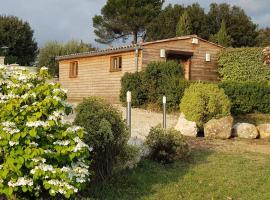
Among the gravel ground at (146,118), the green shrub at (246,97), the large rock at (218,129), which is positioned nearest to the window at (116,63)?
the gravel ground at (146,118)

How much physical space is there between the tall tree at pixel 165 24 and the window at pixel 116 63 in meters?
19.9

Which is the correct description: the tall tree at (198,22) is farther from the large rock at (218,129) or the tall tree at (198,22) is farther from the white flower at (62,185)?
the white flower at (62,185)

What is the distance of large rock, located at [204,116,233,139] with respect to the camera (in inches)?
489

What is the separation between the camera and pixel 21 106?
5.33 meters

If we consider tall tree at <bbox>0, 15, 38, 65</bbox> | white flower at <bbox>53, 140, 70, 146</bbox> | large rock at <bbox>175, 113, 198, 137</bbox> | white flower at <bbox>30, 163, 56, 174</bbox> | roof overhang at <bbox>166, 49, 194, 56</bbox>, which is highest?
tall tree at <bbox>0, 15, 38, 65</bbox>

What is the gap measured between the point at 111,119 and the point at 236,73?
18.9m

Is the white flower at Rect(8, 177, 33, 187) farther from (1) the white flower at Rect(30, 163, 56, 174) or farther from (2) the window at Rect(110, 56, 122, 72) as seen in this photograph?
(2) the window at Rect(110, 56, 122, 72)

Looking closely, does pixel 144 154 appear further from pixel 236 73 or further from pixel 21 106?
pixel 236 73

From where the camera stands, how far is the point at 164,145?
28.9 feet

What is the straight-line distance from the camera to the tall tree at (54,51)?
38.3 m

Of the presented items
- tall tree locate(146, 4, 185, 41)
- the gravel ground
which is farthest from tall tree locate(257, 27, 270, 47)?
the gravel ground

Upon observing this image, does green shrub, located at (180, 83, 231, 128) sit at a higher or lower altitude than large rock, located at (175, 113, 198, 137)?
higher

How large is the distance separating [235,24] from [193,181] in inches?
1535

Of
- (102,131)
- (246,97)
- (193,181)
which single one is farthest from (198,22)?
(102,131)
